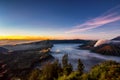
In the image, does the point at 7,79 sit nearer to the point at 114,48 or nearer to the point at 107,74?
the point at 107,74

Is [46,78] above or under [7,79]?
above

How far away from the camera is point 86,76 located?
2523 cm

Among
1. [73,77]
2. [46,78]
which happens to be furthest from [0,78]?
[73,77]

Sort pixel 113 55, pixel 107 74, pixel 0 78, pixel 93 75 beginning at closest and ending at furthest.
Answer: pixel 107 74, pixel 93 75, pixel 0 78, pixel 113 55

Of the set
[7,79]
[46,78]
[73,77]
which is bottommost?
[7,79]

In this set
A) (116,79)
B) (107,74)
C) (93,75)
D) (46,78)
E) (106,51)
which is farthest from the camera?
(106,51)

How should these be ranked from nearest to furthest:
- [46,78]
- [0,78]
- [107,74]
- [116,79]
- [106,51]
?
[116,79] < [107,74] < [46,78] < [0,78] < [106,51]

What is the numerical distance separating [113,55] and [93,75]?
162010 mm

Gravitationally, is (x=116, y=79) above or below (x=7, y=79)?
above

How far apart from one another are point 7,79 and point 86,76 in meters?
74.6

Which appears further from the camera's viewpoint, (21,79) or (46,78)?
(21,79)

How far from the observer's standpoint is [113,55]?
593 feet

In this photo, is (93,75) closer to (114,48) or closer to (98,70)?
(98,70)

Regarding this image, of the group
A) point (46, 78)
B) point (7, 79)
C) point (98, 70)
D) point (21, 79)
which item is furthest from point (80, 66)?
point (7, 79)
